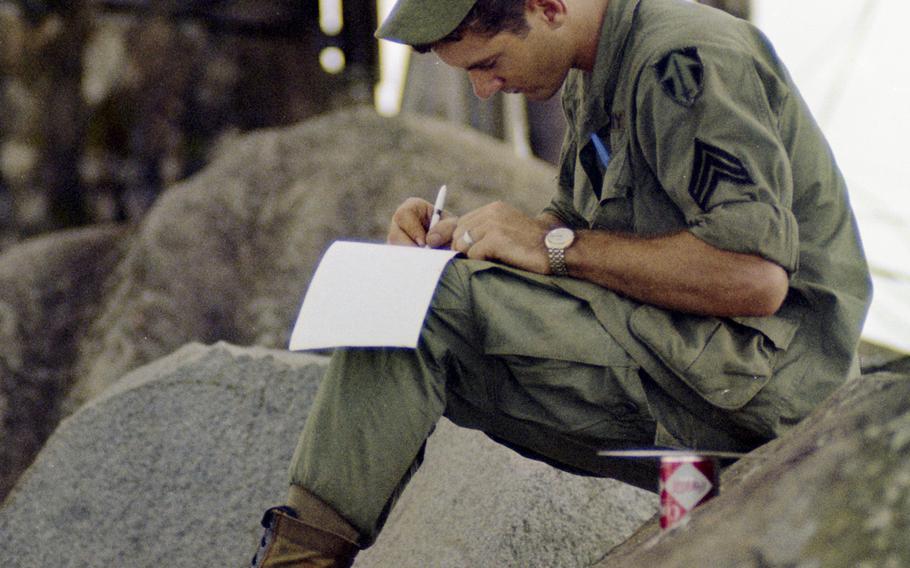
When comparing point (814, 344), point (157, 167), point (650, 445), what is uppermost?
point (814, 344)

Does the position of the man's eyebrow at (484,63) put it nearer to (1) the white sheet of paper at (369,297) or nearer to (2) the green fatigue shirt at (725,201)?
(2) the green fatigue shirt at (725,201)

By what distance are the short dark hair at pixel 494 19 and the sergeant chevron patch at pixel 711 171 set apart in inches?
16.2

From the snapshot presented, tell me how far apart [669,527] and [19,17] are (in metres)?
5.64

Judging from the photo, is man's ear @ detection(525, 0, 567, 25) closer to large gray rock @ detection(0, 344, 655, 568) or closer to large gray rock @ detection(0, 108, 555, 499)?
large gray rock @ detection(0, 344, 655, 568)

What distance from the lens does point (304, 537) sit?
1724 millimetres

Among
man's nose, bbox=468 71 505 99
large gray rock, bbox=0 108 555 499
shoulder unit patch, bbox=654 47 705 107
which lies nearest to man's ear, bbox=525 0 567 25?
man's nose, bbox=468 71 505 99

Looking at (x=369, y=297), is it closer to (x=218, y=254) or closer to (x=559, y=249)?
(x=559, y=249)

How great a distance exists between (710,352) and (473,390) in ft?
1.28

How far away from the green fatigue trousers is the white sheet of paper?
0.04 metres

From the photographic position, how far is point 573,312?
1.84 metres

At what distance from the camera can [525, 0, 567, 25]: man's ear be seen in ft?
6.40

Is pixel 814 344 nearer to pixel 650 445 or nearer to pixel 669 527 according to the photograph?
pixel 650 445

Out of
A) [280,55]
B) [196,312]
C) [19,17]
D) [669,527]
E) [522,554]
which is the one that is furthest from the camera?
[280,55]

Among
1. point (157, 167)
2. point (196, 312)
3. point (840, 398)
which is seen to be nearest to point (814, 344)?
point (840, 398)
